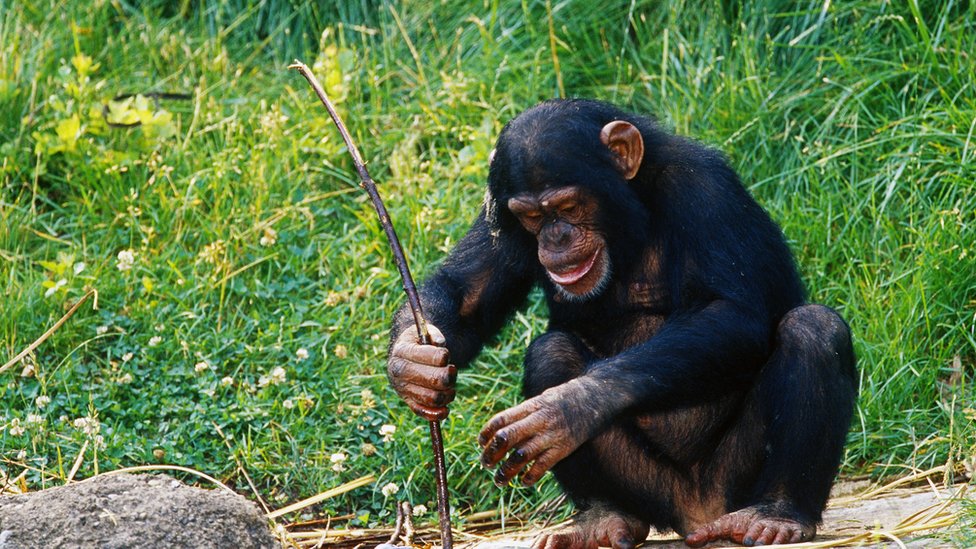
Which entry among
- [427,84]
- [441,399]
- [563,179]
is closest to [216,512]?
[441,399]

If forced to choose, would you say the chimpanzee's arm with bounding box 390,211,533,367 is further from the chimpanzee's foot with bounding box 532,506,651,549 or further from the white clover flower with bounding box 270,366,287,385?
the white clover flower with bounding box 270,366,287,385

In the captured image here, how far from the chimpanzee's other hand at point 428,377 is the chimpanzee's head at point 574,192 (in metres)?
0.56

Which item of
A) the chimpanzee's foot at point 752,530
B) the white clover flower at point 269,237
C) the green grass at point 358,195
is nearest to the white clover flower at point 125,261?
the green grass at point 358,195

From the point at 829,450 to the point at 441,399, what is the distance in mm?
1311

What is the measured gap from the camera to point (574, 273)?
186 inches

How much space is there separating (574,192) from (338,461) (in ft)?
6.24

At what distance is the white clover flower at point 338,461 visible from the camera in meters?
5.85

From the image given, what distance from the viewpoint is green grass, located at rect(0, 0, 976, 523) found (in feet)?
20.0

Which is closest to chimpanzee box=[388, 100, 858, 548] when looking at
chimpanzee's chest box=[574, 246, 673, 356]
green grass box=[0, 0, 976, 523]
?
chimpanzee's chest box=[574, 246, 673, 356]

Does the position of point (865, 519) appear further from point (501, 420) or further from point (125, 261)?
point (125, 261)

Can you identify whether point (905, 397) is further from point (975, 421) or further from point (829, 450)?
point (829, 450)

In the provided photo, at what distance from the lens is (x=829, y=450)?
14.8 ft

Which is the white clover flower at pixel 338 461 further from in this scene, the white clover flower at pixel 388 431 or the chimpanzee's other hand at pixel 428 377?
the chimpanzee's other hand at pixel 428 377

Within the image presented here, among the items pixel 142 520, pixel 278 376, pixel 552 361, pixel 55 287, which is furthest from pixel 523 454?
pixel 55 287
